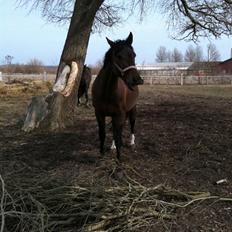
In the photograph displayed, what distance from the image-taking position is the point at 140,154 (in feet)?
29.6

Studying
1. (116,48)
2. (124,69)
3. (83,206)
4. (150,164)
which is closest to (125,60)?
(124,69)

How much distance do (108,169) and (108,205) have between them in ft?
7.19

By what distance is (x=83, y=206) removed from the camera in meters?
5.49

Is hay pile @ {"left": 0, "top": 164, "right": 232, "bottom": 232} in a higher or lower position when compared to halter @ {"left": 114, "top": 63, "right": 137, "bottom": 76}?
lower

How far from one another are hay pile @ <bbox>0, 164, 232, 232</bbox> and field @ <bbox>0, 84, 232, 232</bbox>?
0.09ft

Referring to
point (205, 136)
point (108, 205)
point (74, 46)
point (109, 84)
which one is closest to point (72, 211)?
point (108, 205)

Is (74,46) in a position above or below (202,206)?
above

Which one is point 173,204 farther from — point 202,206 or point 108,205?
point 108,205

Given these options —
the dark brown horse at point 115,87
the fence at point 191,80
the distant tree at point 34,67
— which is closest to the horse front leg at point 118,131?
the dark brown horse at point 115,87

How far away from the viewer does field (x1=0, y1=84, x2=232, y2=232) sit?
5.77 m

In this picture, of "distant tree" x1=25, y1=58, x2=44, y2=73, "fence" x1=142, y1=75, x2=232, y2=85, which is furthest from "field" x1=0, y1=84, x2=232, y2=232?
"distant tree" x1=25, y1=58, x2=44, y2=73

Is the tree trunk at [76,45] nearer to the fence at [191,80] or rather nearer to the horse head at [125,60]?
the horse head at [125,60]

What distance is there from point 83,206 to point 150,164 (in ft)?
9.49

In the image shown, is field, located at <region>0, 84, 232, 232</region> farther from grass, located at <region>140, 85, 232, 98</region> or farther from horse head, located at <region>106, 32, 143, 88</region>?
grass, located at <region>140, 85, 232, 98</region>
